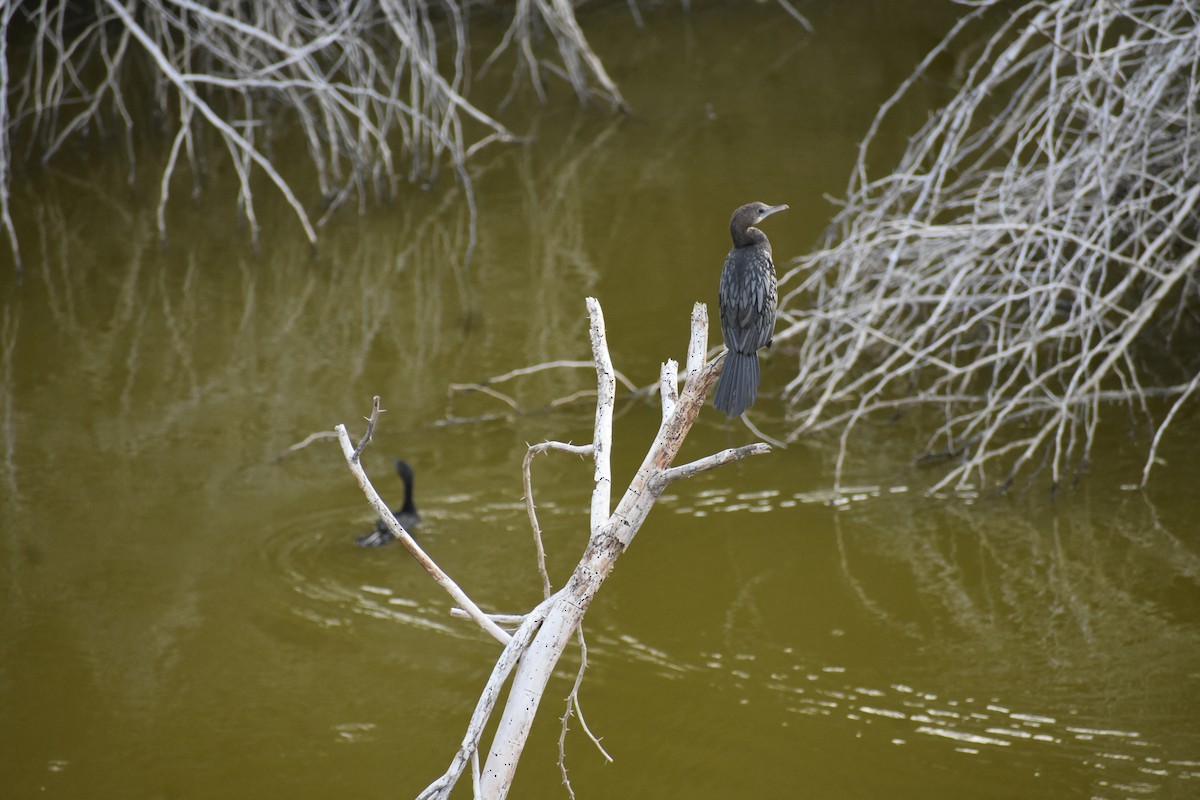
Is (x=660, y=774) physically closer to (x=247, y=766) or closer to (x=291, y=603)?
(x=247, y=766)

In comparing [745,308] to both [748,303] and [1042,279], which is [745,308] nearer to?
[748,303]

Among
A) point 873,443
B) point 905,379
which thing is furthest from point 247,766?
point 905,379

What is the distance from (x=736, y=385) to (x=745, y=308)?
21 cm

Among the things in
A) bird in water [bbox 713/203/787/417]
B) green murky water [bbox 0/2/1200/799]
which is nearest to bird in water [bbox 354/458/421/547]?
green murky water [bbox 0/2/1200/799]

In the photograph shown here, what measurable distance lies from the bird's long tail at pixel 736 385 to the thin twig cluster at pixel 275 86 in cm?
376

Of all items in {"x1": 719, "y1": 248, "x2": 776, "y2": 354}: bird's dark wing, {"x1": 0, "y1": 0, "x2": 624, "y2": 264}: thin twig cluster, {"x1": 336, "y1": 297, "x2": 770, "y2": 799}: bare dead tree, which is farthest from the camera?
{"x1": 0, "y1": 0, "x2": 624, "y2": 264}: thin twig cluster

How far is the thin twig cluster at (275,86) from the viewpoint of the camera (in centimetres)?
646

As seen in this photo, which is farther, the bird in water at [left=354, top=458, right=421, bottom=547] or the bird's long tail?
the bird in water at [left=354, top=458, right=421, bottom=547]

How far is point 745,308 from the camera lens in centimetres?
278

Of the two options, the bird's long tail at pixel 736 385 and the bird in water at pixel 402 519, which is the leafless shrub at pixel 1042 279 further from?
the bird's long tail at pixel 736 385

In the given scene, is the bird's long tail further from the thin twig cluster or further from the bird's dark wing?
the thin twig cluster

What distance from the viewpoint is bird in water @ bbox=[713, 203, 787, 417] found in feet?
8.66

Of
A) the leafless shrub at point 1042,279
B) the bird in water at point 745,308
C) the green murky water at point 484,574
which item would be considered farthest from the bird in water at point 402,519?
the bird in water at point 745,308

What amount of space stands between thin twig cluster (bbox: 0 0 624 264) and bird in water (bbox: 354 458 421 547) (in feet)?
7.44
